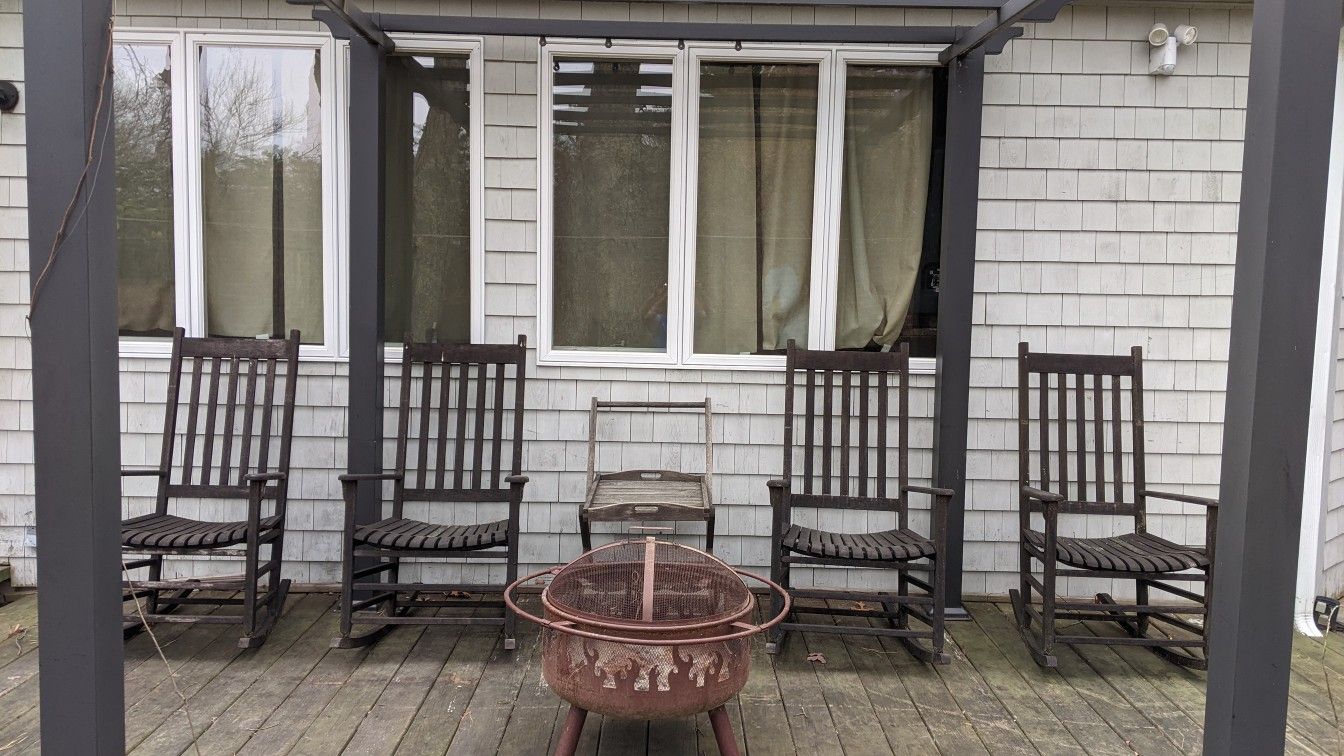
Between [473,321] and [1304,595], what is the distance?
404cm

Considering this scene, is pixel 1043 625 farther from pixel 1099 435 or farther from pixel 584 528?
Answer: pixel 584 528

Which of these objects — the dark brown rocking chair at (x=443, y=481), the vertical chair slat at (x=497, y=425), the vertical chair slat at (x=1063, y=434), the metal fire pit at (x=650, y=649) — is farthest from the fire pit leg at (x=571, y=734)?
the vertical chair slat at (x=1063, y=434)

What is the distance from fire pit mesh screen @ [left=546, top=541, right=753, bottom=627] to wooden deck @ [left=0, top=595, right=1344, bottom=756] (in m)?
0.48

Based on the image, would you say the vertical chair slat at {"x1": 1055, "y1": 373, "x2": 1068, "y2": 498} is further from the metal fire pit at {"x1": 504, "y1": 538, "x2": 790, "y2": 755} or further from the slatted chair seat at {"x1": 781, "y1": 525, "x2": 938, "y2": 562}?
the metal fire pit at {"x1": 504, "y1": 538, "x2": 790, "y2": 755}

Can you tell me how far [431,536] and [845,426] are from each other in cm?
184

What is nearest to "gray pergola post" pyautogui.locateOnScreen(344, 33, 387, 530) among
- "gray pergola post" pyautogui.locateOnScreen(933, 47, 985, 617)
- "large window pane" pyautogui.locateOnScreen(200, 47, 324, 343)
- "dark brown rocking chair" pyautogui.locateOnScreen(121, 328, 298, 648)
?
"dark brown rocking chair" pyautogui.locateOnScreen(121, 328, 298, 648)

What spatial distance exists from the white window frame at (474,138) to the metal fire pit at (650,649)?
5.79 ft

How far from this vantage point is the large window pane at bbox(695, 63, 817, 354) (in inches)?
149

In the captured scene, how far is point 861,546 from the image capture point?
3145 millimetres

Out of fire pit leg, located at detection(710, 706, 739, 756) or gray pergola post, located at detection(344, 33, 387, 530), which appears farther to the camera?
gray pergola post, located at detection(344, 33, 387, 530)

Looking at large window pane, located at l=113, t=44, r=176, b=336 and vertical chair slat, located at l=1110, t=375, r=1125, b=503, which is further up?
large window pane, located at l=113, t=44, r=176, b=336

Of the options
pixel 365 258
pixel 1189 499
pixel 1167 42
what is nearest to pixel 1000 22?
pixel 1167 42

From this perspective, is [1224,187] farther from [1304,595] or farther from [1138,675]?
[1138,675]

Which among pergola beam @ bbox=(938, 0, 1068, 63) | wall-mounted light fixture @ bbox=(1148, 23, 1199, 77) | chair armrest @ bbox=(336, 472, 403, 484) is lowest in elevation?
chair armrest @ bbox=(336, 472, 403, 484)
